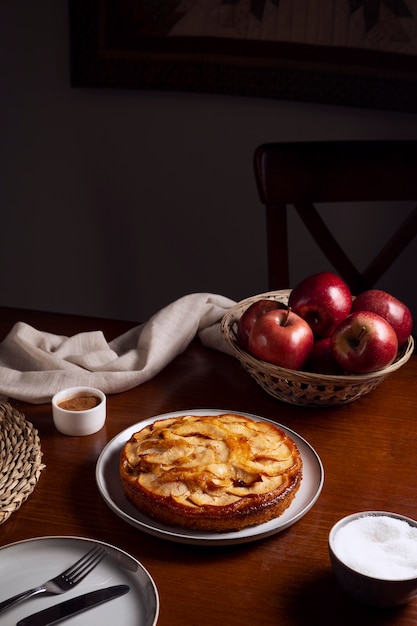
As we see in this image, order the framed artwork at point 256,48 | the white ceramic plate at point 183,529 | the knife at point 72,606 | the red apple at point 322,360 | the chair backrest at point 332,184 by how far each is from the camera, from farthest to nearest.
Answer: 1. the framed artwork at point 256,48
2. the chair backrest at point 332,184
3. the red apple at point 322,360
4. the white ceramic plate at point 183,529
5. the knife at point 72,606

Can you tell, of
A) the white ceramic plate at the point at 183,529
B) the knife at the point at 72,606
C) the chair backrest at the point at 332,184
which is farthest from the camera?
the chair backrest at the point at 332,184

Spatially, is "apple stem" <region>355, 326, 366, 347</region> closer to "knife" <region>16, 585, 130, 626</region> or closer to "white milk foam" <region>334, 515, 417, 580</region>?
"white milk foam" <region>334, 515, 417, 580</region>

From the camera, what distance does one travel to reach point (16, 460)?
3.38ft

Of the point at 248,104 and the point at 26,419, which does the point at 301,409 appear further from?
the point at 248,104

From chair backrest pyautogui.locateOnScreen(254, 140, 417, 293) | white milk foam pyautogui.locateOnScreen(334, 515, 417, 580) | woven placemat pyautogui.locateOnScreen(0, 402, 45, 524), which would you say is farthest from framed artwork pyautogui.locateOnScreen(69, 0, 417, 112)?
white milk foam pyautogui.locateOnScreen(334, 515, 417, 580)

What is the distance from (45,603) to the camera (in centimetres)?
80

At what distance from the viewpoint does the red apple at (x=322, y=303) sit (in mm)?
1299

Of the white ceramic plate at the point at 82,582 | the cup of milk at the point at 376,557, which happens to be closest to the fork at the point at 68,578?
the white ceramic plate at the point at 82,582

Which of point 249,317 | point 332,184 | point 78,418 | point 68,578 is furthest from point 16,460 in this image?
point 332,184

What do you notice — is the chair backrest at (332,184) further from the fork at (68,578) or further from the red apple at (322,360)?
the fork at (68,578)

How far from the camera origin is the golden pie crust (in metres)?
0.90

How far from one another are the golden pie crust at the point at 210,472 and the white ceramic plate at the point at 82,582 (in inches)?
3.5

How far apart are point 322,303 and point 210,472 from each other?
1.49 feet

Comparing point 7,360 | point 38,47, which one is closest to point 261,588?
point 7,360
